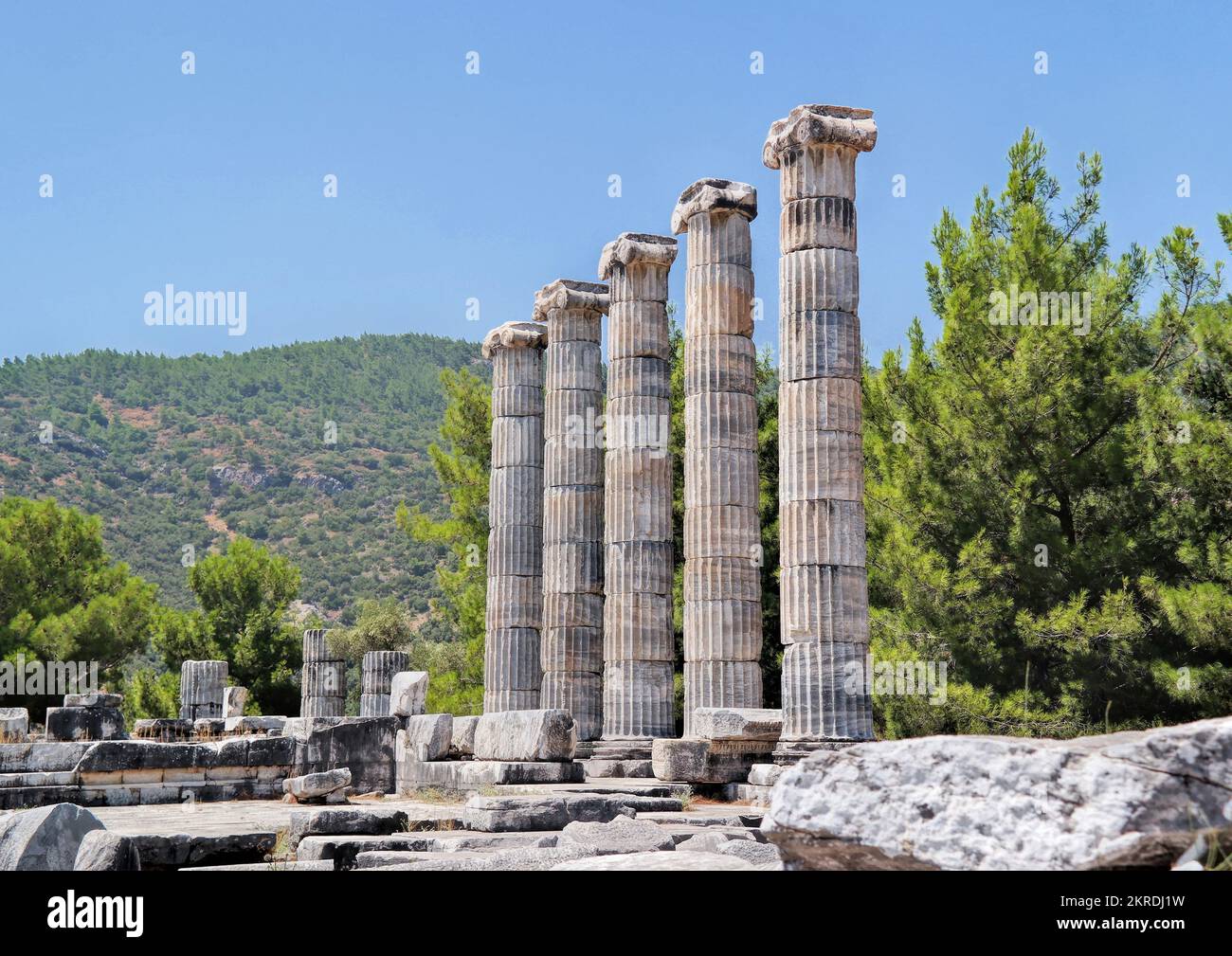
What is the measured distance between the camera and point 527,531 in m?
24.5

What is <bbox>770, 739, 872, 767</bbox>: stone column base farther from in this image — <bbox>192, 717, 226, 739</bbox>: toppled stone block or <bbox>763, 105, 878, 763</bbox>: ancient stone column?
<bbox>192, 717, 226, 739</bbox>: toppled stone block

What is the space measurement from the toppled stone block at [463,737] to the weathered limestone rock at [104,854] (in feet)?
30.0

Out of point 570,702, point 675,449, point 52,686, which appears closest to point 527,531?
point 570,702

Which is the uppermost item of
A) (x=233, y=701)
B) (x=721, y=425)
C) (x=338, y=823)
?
(x=721, y=425)

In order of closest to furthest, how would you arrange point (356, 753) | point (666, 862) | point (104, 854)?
1. point (666, 862)
2. point (104, 854)
3. point (356, 753)

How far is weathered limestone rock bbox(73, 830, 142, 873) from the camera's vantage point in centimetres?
619

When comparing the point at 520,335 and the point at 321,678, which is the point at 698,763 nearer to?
the point at 520,335

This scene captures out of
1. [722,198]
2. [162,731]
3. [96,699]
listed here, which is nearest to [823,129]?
[722,198]

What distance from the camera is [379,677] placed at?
29.0 metres

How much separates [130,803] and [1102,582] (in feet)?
41.3

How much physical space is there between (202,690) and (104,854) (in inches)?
1062

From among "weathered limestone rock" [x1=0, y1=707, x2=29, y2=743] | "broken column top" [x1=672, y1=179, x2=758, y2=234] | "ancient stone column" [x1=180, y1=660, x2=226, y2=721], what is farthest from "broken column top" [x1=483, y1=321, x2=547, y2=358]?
"ancient stone column" [x1=180, y1=660, x2=226, y2=721]
